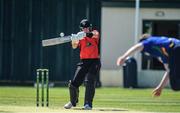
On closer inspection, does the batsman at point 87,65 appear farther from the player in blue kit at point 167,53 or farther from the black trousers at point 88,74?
the player in blue kit at point 167,53

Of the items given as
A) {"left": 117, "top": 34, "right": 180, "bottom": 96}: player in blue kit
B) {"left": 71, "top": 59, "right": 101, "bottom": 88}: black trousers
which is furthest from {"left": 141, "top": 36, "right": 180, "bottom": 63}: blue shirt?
{"left": 71, "top": 59, "right": 101, "bottom": 88}: black trousers

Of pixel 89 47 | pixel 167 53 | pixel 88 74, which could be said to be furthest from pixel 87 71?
pixel 167 53

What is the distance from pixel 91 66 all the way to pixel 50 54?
18.9m

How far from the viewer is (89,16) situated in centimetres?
3622

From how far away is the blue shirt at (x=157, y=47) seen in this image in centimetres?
1331

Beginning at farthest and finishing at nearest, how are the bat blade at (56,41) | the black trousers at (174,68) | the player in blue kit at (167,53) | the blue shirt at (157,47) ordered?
the bat blade at (56,41), the black trousers at (174,68), the player in blue kit at (167,53), the blue shirt at (157,47)

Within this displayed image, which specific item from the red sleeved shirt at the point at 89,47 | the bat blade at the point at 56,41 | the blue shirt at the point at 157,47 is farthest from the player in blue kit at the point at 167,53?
the red sleeved shirt at the point at 89,47

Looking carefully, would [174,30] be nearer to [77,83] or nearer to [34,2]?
[34,2]

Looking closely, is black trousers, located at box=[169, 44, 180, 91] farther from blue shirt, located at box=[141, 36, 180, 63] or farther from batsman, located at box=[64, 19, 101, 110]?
batsman, located at box=[64, 19, 101, 110]

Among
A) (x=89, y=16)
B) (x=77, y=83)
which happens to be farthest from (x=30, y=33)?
(x=77, y=83)

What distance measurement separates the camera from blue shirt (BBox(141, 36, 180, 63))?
1331 cm

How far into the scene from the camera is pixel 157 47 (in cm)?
1343

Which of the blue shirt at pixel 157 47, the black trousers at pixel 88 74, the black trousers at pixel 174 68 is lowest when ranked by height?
the black trousers at pixel 88 74

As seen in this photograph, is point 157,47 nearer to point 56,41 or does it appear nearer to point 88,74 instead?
point 56,41
